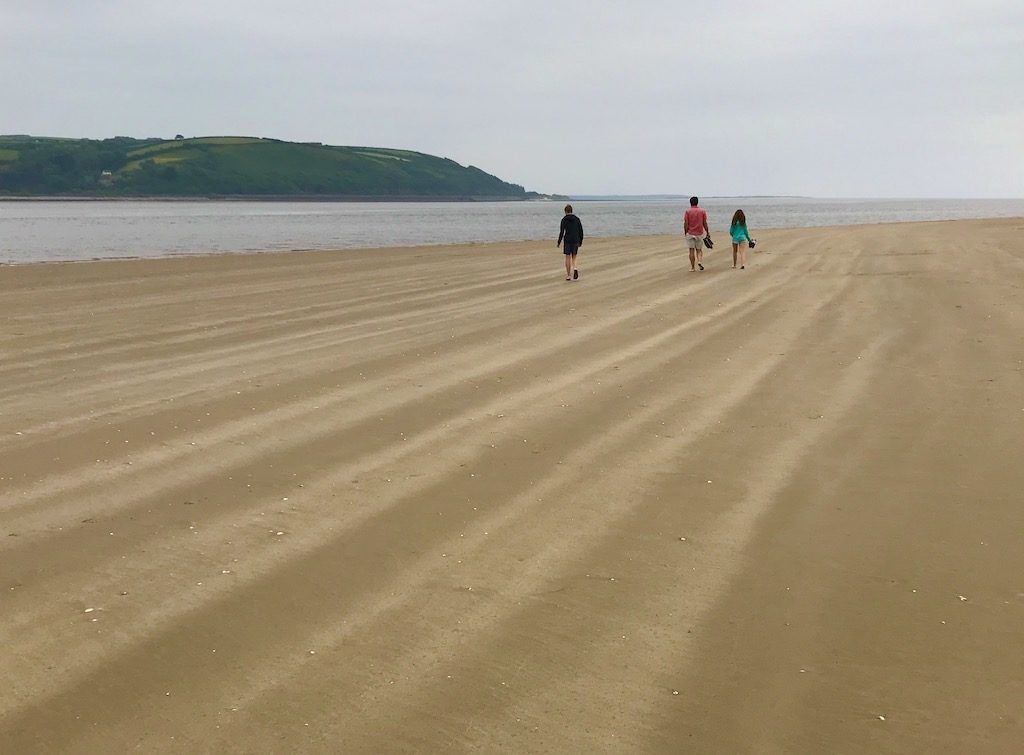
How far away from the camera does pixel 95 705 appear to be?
385cm

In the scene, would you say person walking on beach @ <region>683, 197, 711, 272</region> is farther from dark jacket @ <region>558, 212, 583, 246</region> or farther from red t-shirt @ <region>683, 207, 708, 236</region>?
dark jacket @ <region>558, 212, 583, 246</region>

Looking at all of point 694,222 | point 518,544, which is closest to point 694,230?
point 694,222

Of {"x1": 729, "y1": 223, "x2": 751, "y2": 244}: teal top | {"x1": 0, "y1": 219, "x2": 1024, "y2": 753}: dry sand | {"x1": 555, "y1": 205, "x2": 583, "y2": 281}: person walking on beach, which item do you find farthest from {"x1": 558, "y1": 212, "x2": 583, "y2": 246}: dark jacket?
{"x1": 0, "y1": 219, "x2": 1024, "y2": 753}: dry sand

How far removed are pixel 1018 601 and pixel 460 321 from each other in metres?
10.2

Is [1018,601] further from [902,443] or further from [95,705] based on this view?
[95,705]

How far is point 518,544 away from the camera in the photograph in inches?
218

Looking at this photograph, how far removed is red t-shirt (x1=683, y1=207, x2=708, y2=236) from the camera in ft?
74.0

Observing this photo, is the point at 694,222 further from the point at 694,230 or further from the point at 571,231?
the point at 571,231

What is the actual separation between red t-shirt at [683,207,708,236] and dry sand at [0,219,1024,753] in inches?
405

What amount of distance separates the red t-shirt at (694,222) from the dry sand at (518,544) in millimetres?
10284

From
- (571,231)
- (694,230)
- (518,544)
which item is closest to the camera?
(518,544)

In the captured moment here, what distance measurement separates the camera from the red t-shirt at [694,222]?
22562 millimetres

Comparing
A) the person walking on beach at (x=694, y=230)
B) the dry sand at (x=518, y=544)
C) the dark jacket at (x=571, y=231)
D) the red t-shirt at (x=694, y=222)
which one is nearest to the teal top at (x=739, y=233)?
the person walking on beach at (x=694, y=230)

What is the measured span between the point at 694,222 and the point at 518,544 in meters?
18.2
